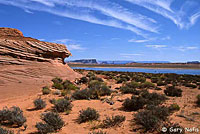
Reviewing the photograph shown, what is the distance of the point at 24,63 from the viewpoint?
36.6ft

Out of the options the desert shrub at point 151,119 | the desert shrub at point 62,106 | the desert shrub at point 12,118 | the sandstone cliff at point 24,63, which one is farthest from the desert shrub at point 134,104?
the sandstone cliff at point 24,63

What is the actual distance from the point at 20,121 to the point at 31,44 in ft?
28.6

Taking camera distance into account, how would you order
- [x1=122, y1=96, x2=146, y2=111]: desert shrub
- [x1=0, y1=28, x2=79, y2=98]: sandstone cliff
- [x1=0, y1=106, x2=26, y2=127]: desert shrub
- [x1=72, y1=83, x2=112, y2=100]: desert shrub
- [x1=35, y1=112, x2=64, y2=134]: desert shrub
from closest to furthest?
[x1=35, y1=112, x2=64, y2=134]: desert shrub < [x1=0, y1=106, x2=26, y2=127]: desert shrub < [x1=122, y1=96, x2=146, y2=111]: desert shrub < [x1=72, y1=83, x2=112, y2=100]: desert shrub < [x1=0, y1=28, x2=79, y2=98]: sandstone cliff

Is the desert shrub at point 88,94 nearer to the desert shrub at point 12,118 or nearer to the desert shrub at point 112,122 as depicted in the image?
the desert shrub at point 12,118

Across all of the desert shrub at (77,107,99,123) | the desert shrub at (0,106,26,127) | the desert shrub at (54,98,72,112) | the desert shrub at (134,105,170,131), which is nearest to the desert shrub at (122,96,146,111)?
the desert shrub at (134,105,170,131)

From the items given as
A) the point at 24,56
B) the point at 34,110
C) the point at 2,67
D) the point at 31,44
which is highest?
the point at 31,44

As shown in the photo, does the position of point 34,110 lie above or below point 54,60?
below

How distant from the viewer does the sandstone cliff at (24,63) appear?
9922mm

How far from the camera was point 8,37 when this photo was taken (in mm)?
11539

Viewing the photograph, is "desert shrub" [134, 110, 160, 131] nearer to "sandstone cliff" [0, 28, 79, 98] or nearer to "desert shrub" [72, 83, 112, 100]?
"desert shrub" [72, 83, 112, 100]

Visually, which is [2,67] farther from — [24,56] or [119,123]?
[119,123]

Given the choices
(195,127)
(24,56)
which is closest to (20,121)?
(195,127)

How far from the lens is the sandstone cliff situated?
9922 millimetres

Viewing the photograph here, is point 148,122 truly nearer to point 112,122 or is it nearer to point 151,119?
point 151,119
